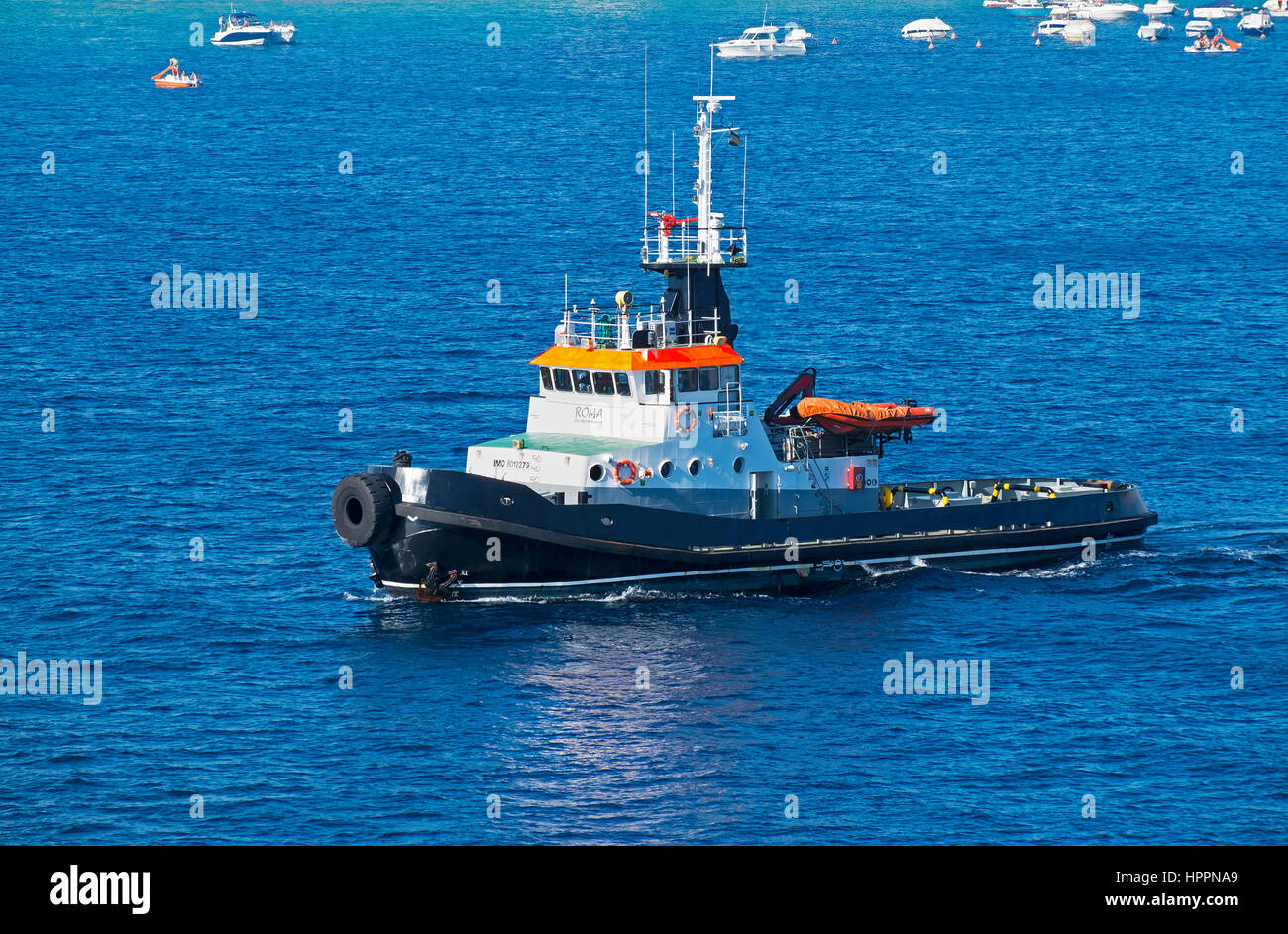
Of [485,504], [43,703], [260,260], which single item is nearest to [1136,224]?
[260,260]

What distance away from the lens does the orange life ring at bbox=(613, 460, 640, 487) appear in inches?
2154

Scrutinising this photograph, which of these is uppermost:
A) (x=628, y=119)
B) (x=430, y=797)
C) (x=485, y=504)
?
(x=628, y=119)

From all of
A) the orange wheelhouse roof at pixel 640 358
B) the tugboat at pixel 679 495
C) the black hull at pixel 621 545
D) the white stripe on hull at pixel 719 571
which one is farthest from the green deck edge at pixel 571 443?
the white stripe on hull at pixel 719 571

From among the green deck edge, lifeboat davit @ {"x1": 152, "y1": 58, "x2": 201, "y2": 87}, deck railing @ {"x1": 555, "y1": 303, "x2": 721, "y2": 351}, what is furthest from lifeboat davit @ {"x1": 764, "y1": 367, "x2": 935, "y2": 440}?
lifeboat davit @ {"x1": 152, "y1": 58, "x2": 201, "y2": 87}

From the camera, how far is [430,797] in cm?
4106

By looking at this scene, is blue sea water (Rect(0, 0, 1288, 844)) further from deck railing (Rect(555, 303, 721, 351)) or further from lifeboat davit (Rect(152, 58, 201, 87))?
lifeboat davit (Rect(152, 58, 201, 87))

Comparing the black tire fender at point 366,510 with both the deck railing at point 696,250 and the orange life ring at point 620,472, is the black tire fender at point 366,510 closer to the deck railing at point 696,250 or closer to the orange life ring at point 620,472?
the orange life ring at point 620,472

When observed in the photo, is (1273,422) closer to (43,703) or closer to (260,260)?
(43,703)

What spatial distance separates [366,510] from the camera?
52438 millimetres

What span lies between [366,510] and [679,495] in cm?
933

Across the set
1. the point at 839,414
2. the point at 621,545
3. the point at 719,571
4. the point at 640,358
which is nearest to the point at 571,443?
the point at 640,358

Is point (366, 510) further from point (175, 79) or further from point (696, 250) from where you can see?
point (175, 79)

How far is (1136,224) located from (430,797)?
86.1 meters

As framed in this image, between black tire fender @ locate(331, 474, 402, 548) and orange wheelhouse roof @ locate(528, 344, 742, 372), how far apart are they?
6.27 m
